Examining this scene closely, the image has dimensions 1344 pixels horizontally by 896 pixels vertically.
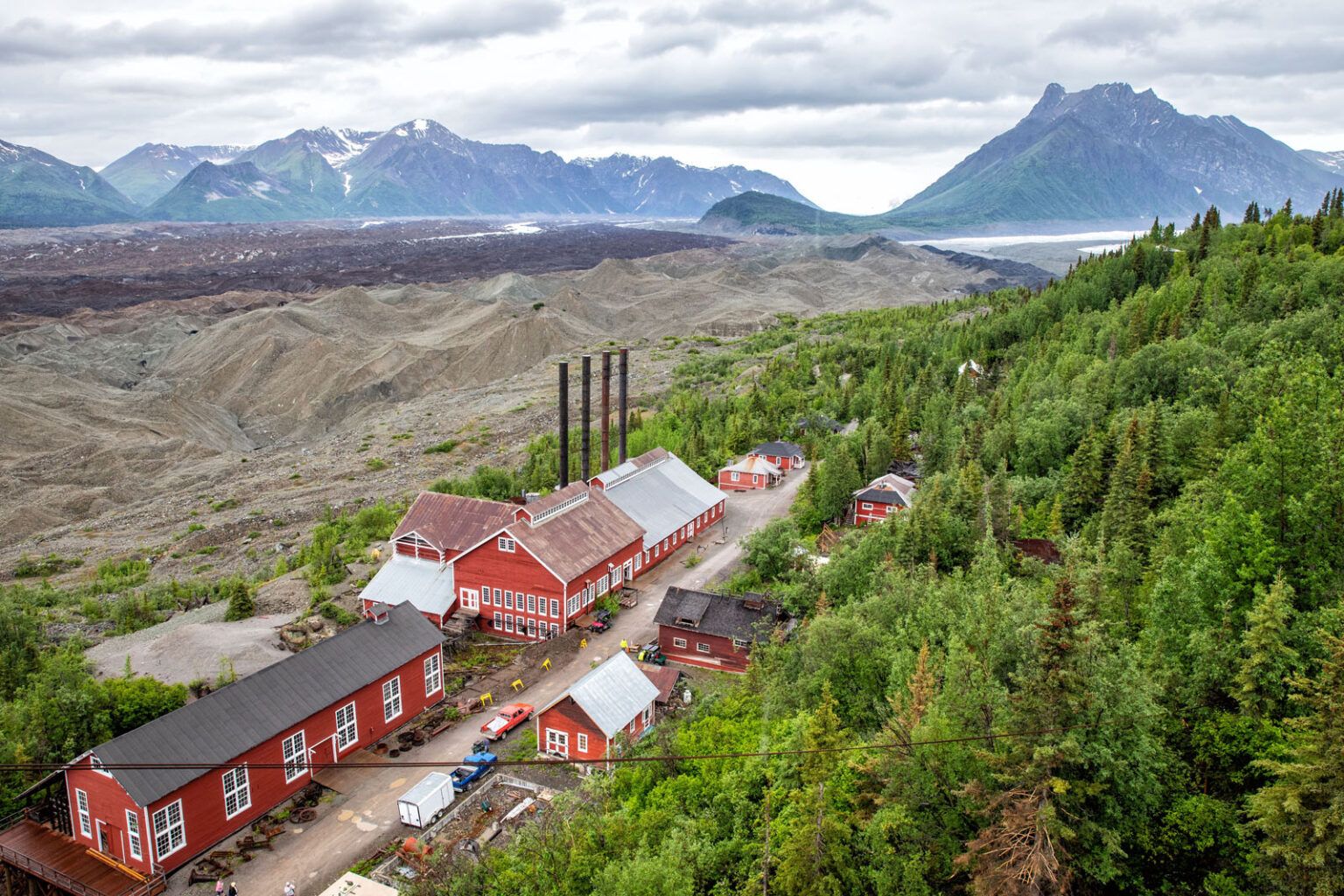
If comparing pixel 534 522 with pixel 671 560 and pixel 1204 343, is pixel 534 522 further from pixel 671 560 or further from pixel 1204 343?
pixel 1204 343

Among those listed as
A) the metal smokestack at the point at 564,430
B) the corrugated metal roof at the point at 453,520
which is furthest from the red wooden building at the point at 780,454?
the corrugated metal roof at the point at 453,520

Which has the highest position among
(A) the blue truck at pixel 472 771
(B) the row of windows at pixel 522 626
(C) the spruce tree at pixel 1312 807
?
(C) the spruce tree at pixel 1312 807

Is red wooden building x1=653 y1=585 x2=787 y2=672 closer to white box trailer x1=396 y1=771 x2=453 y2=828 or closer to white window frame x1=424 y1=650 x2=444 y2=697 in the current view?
A: white window frame x1=424 y1=650 x2=444 y2=697

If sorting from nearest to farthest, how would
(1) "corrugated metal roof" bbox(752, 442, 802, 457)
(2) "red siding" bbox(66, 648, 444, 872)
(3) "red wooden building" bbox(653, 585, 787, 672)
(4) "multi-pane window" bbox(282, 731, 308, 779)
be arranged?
(2) "red siding" bbox(66, 648, 444, 872), (4) "multi-pane window" bbox(282, 731, 308, 779), (3) "red wooden building" bbox(653, 585, 787, 672), (1) "corrugated metal roof" bbox(752, 442, 802, 457)

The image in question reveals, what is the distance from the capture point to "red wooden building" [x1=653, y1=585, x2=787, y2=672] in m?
36.1

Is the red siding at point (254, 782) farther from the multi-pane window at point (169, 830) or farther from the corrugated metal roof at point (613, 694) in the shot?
the corrugated metal roof at point (613, 694)

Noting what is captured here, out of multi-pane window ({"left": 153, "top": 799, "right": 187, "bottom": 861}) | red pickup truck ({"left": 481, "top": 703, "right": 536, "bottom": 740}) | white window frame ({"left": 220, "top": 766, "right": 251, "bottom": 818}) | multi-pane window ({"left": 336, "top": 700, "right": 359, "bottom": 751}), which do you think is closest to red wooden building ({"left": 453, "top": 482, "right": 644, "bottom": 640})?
red pickup truck ({"left": 481, "top": 703, "right": 536, "bottom": 740})

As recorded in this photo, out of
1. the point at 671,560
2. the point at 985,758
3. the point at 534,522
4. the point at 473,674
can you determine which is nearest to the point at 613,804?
the point at 985,758

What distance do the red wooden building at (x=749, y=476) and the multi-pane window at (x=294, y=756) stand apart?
128 feet

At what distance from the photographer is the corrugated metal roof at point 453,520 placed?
43072mm

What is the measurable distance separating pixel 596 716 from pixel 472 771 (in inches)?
174

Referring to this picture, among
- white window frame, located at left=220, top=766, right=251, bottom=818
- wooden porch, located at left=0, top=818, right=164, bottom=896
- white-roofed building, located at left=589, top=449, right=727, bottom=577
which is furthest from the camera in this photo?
white-roofed building, located at left=589, top=449, right=727, bottom=577

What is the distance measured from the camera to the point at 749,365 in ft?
343

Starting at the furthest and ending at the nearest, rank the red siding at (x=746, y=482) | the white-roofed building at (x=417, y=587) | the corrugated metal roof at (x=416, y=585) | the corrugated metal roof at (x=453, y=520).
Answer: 1. the red siding at (x=746, y=482)
2. the corrugated metal roof at (x=453, y=520)
3. the corrugated metal roof at (x=416, y=585)
4. the white-roofed building at (x=417, y=587)
